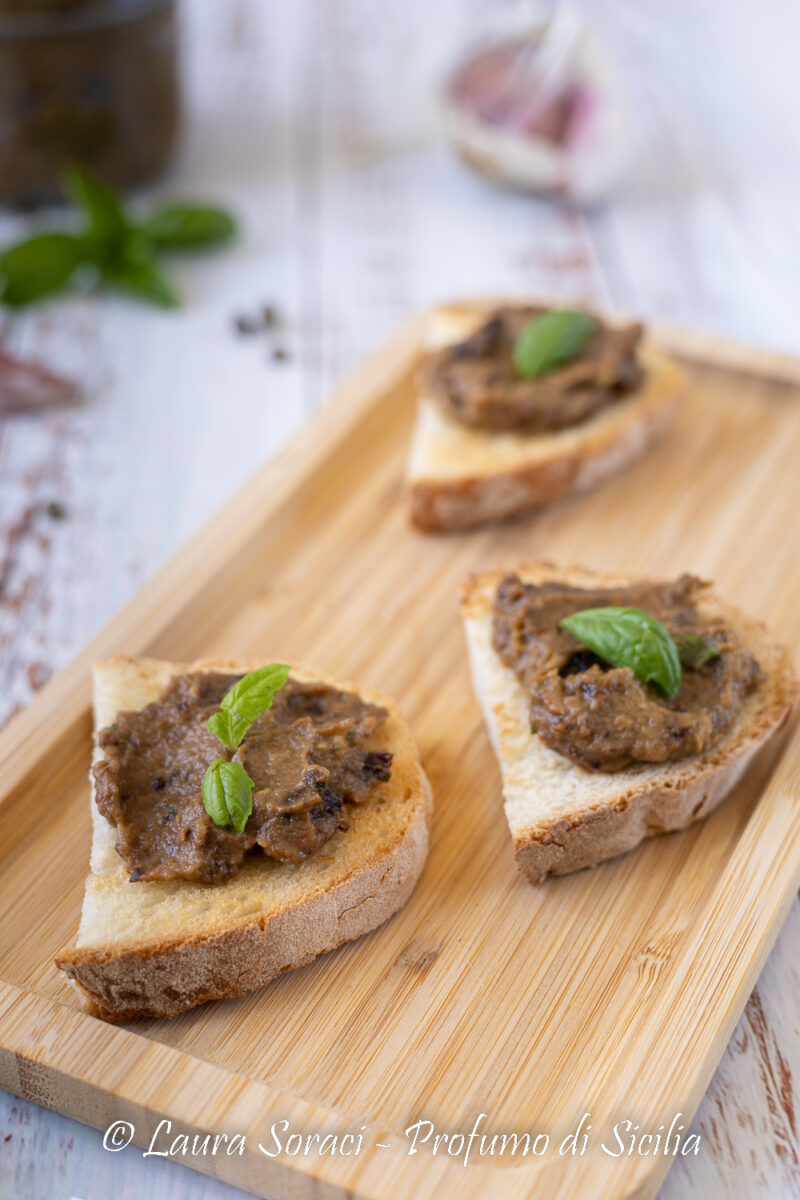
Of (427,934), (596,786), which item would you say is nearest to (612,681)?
(596,786)

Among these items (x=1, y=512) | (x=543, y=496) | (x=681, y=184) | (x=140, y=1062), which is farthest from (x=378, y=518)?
(x=681, y=184)

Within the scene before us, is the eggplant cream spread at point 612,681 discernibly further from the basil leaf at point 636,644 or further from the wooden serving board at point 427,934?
the wooden serving board at point 427,934

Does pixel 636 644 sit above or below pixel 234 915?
above

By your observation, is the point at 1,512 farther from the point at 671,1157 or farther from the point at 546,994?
the point at 671,1157

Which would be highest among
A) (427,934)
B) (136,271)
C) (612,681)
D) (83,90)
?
(83,90)

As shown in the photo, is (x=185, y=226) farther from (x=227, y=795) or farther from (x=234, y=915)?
(x=234, y=915)

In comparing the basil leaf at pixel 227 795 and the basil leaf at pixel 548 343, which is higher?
the basil leaf at pixel 548 343

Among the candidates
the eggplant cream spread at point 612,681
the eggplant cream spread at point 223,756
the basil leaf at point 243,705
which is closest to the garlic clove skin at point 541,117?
the eggplant cream spread at point 612,681

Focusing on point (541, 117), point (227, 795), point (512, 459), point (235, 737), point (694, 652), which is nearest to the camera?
point (227, 795)
